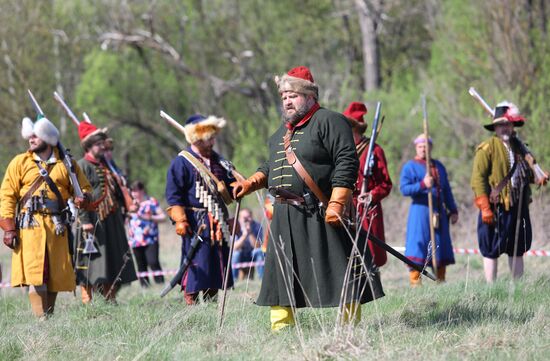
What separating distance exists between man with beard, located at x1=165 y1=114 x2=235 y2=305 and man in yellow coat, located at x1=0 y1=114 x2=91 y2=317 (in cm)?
103

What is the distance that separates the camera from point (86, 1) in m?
30.6

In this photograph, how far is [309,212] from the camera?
649cm

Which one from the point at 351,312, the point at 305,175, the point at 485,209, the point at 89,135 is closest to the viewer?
the point at 351,312

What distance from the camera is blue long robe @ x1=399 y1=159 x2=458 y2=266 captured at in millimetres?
11008

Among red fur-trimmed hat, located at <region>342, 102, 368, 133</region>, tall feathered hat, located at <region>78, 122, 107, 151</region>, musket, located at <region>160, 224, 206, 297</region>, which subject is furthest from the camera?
tall feathered hat, located at <region>78, 122, 107, 151</region>

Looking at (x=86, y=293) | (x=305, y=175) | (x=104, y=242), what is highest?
(x=305, y=175)

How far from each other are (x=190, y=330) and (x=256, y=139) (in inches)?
795

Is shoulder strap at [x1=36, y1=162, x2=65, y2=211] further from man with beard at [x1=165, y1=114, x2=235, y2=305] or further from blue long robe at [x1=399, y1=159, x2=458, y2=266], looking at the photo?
blue long robe at [x1=399, y1=159, x2=458, y2=266]

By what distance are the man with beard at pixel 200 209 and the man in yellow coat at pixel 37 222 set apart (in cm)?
103

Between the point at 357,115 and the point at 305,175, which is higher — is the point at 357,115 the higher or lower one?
the higher one

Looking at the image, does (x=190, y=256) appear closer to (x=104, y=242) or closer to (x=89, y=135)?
(x=104, y=242)

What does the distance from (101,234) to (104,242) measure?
9 centimetres

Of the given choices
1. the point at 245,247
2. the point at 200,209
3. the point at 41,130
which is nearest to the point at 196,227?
the point at 200,209

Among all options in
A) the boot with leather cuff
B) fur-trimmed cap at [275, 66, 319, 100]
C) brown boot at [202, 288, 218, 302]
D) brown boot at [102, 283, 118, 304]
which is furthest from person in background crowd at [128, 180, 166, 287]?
fur-trimmed cap at [275, 66, 319, 100]
